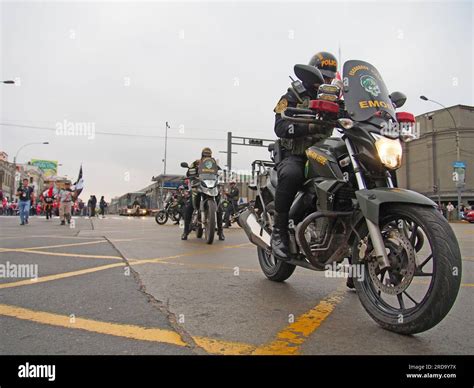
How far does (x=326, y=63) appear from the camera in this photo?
11.5 ft

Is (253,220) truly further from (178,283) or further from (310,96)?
(310,96)

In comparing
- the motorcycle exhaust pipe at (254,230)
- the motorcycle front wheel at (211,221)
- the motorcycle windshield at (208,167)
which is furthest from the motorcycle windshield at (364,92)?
the motorcycle windshield at (208,167)

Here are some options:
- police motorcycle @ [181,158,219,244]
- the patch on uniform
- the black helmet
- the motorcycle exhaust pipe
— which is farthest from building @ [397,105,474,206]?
the patch on uniform

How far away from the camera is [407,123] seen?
2670 millimetres

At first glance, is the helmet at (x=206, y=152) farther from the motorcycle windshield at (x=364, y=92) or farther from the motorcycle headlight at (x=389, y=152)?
the motorcycle headlight at (x=389, y=152)

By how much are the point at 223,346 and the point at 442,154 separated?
1872 inches

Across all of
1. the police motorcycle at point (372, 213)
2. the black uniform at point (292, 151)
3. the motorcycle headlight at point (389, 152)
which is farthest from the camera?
the black uniform at point (292, 151)

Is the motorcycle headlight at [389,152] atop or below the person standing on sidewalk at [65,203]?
atop

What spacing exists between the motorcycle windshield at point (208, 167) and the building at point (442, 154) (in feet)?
122

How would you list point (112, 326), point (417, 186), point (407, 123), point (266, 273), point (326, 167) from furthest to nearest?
point (417, 186)
point (266, 273)
point (326, 167)
point (407, 123)
point (112, 326)

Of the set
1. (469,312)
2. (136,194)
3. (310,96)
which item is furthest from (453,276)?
(136,194)

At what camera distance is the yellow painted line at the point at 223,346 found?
78.4 inches

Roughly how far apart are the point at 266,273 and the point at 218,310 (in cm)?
143

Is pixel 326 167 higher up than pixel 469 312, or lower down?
higher up
